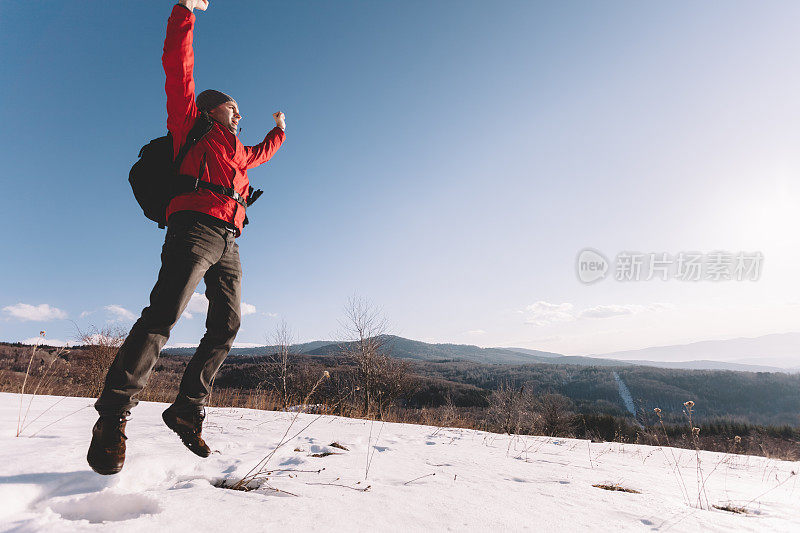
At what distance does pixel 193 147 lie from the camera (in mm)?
1912

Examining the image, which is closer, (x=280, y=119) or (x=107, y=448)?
(x=107, y=448)

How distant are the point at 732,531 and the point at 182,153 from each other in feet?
10.2

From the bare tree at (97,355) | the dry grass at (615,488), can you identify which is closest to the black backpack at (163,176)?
the dry grass at (615,488)

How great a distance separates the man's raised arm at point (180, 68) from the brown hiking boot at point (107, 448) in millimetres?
1435

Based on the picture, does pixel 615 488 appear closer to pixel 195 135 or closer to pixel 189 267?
pixel 189 267

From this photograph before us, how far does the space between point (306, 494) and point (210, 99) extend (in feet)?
7.64

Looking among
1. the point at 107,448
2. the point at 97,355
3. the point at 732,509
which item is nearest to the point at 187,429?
the point at 107,448

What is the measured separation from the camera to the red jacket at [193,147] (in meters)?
1.71

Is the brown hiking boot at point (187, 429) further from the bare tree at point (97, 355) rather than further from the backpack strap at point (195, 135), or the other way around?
the bare tree at point (97, 355)

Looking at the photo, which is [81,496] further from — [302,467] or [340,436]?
[340,436]

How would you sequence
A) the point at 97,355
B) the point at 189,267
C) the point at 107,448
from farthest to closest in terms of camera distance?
1. the point at 97,355
2. the point at 189,267
3. the point at 107,448

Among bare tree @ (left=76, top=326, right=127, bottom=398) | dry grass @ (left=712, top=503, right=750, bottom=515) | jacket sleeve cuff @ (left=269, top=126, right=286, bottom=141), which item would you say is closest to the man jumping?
jacket sleeve cuff @ (left=269, top=126, right=286, bottom=141)

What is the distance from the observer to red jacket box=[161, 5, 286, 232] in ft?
5.61

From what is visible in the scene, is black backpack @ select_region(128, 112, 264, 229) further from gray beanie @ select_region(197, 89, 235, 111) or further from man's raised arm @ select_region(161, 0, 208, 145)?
gray beanie @ select_region(197, 89, 235, 111)
